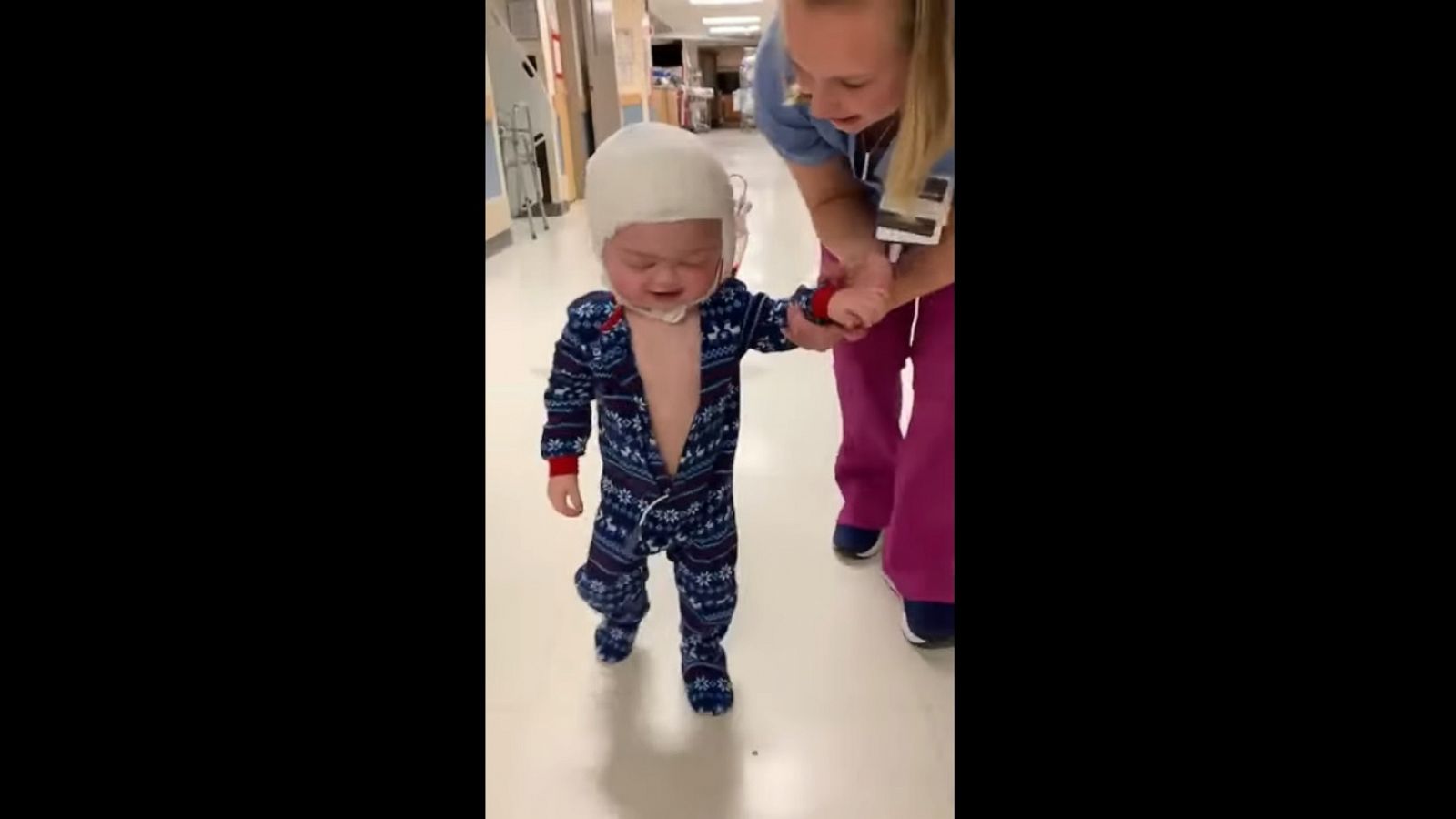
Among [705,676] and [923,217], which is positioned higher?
[923,217]

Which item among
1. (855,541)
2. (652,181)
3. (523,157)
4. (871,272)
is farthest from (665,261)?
(855,541)

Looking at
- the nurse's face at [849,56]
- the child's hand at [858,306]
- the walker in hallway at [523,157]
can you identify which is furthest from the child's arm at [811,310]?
the walker in hallway at [523,157]

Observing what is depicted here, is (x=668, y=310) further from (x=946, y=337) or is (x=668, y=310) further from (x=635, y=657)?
(x=635, y=657)

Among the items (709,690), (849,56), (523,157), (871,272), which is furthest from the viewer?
(523,157)

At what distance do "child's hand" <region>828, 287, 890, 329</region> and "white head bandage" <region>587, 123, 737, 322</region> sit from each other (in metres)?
0.11

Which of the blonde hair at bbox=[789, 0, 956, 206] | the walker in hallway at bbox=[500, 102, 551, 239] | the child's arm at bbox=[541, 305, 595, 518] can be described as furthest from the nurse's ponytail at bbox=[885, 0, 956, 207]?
the walker in hallway at bbox=[500, 102, 551, 239]

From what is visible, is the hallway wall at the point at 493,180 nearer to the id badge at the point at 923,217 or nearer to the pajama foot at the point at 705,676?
the id badge at the point at 923,217

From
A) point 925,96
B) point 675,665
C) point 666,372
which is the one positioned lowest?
point 675,665

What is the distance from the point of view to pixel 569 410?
2.54ft

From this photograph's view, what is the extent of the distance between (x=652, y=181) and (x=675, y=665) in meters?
0.50

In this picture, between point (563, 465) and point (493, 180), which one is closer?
point (493, 180)

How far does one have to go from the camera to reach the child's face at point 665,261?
0.68m

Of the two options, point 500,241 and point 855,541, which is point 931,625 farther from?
point 500,241

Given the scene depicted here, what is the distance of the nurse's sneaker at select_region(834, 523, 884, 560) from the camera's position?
1090 mm
